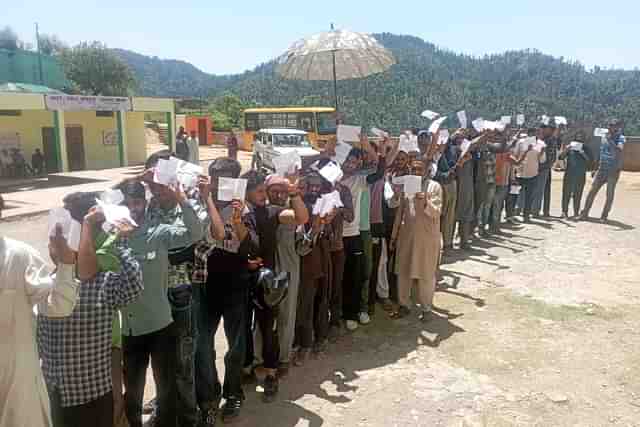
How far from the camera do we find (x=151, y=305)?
8.62 ft

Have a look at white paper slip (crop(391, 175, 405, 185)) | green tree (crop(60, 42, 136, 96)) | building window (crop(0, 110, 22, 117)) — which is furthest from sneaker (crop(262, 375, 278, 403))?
green tree (crop(60, 42, 136, 96))

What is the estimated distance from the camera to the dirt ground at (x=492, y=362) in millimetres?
3438

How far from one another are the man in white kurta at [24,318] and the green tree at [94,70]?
4618 centimetres

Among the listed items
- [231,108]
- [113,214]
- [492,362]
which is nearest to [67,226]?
[113,214]

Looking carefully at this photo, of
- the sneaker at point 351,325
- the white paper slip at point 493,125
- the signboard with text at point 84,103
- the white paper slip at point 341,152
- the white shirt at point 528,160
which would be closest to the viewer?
the white paper slip at point 341,152

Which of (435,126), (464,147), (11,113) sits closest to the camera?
(435,126)

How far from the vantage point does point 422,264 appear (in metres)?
4.90

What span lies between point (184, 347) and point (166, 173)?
97cm

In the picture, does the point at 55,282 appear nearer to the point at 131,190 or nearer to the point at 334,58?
the point at 131,190

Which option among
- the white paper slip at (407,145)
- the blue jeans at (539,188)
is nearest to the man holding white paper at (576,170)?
the blue jeans at (539,188)

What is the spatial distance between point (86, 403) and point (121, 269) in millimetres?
597

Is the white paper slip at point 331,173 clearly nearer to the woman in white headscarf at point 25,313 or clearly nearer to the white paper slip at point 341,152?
the white paper slip at point 341,152

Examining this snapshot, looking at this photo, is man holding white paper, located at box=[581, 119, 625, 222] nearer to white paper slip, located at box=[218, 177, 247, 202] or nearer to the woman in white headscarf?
white paper slip, located at box=[218, 177, 247, 202]

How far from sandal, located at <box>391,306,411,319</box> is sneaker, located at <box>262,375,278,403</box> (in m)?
1.78
